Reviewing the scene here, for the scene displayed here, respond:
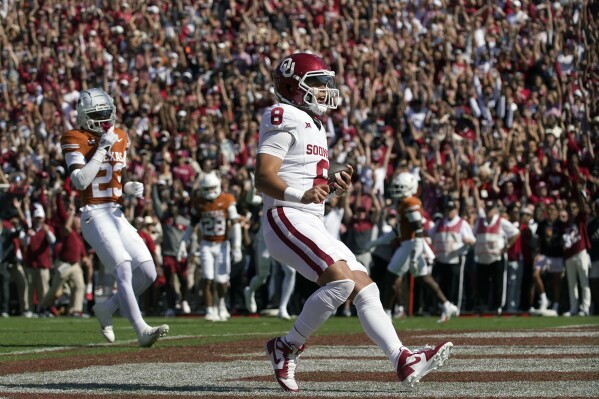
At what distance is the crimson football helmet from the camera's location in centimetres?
673

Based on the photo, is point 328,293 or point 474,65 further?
point 474,65

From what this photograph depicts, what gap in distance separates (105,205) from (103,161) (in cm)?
35

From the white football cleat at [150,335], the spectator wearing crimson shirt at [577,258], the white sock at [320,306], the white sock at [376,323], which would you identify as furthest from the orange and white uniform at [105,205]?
the spectator wearing crimson shirt at [577,258]

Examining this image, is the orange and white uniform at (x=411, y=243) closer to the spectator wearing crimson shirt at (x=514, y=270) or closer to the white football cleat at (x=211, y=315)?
the white football cleat at (x=211, y=315)

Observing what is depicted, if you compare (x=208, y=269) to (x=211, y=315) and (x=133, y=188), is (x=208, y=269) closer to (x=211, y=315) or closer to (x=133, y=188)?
(x=211, y=315)

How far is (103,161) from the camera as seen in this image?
9805 mm

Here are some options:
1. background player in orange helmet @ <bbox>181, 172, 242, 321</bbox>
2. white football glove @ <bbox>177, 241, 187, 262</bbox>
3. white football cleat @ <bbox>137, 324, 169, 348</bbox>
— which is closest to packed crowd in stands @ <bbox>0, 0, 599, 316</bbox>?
white football glove @ <bbox>177, 241, 187, 262</bbox>

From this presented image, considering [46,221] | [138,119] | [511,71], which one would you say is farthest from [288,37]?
[46,221]

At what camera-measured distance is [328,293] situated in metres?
6.31

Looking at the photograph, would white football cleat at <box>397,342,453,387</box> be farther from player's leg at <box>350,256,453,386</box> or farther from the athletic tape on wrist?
the athletic tape on wrist

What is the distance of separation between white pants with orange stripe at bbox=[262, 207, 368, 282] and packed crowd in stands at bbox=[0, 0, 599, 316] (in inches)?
455

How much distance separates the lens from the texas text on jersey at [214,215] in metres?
16.1

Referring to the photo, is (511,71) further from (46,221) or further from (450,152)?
(46,221)

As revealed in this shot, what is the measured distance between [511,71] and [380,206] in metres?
3.93
